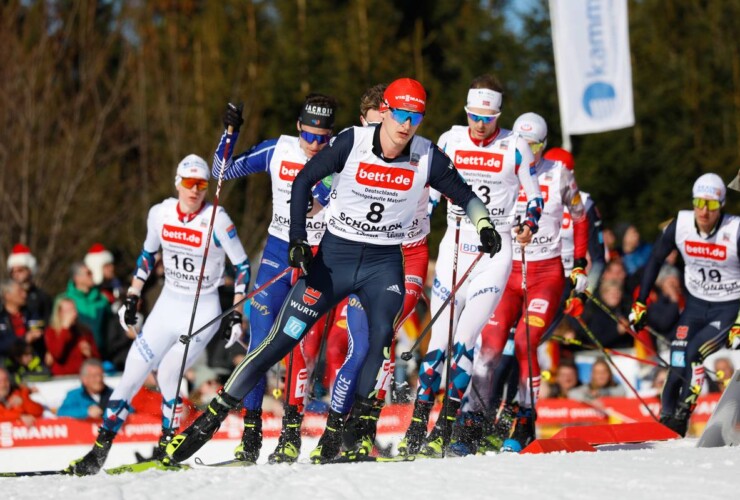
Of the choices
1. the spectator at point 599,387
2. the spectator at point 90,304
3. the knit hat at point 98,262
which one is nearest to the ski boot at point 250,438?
the spectator at point 90,304

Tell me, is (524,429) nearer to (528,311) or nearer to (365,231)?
(528,311)

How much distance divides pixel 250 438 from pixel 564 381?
541cm

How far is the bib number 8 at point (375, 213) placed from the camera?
869cm

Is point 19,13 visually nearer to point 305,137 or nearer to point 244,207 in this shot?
point 244,207

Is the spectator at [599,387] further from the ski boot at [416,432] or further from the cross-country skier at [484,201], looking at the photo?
the ski boot at [416,432]

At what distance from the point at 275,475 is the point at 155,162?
15.1 metres

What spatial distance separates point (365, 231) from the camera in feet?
28.7

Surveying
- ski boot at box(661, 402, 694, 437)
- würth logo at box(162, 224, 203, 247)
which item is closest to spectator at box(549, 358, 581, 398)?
ski boot at box(661, 402, 694, 437)

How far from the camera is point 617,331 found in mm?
15055

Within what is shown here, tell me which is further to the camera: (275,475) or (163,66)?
(163,66)

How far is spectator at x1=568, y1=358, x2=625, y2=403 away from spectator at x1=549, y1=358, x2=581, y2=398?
6cm

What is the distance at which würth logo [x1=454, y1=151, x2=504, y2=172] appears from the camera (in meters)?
10.2

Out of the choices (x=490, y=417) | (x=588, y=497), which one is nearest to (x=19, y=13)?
(x=490, y=417)

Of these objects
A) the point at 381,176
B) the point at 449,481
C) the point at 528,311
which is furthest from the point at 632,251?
the point at 449,481
